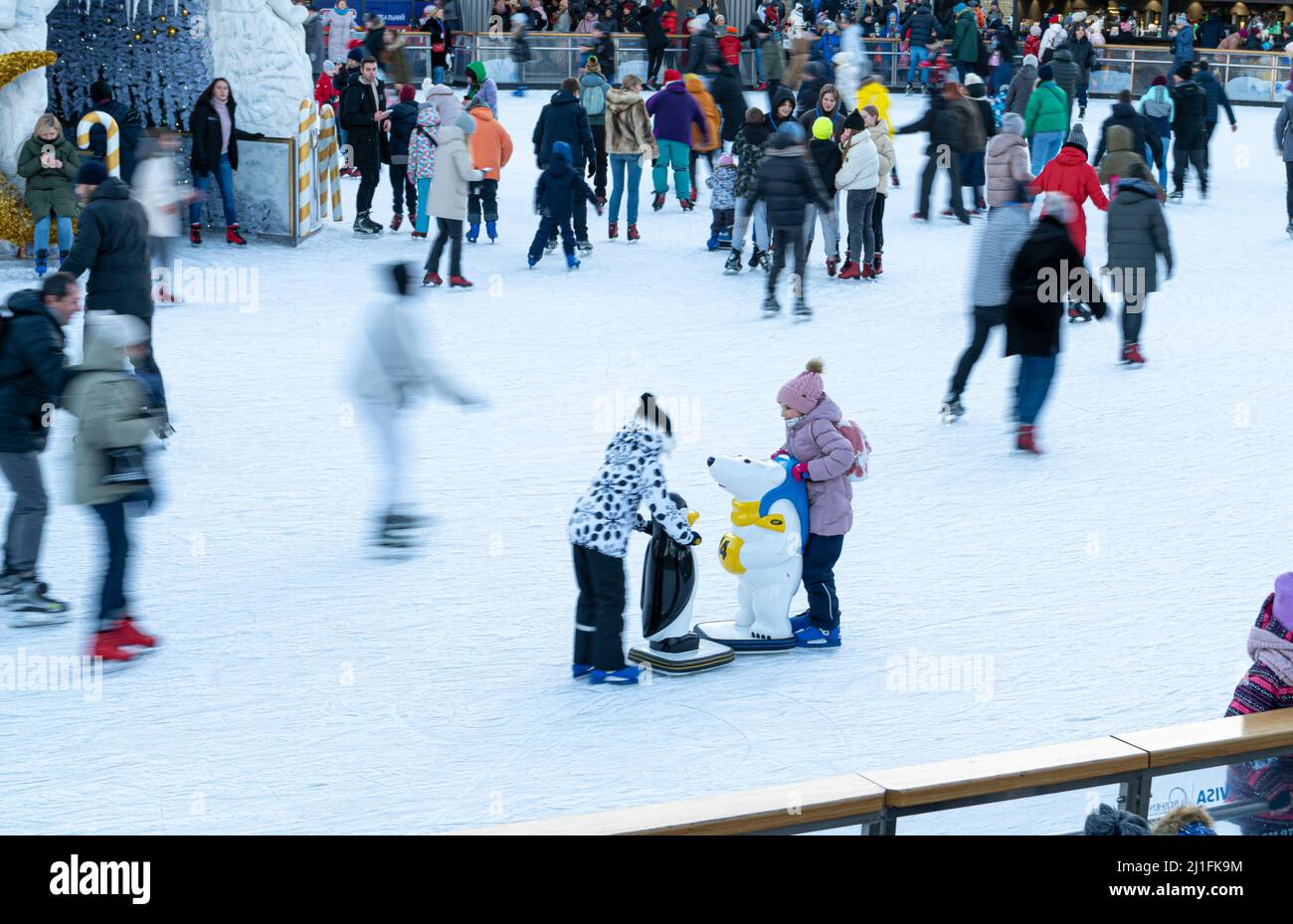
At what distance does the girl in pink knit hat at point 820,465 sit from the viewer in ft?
19.4

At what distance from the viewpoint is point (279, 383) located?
9.72 meters

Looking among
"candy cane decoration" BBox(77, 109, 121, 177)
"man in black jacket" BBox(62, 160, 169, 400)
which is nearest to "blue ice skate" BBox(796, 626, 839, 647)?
"man in black jacket" BBox(62, 160, 169, 400)

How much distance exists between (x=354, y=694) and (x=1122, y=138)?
26.9 feet

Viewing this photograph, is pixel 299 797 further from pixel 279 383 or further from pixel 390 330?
pixel 279 383

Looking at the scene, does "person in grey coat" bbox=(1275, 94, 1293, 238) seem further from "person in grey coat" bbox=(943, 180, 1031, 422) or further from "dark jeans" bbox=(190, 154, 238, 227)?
"dark jeans" bbox=(190, 154, 238, 227)

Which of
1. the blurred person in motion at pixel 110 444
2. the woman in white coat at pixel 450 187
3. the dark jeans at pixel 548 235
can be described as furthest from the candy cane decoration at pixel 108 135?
the blurred person in motion at pixel 110 444

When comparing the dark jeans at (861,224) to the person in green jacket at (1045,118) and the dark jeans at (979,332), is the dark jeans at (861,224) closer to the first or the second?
the dark jeans at (979,332)

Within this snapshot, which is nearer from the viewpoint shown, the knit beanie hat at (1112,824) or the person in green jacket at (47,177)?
the knit beanie hat at (1112,824)

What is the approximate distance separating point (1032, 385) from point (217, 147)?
7544mm

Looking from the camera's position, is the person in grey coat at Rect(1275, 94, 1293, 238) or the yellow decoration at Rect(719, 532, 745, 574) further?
the person in grey coat at Rect(1275, 94, 1293, 238)

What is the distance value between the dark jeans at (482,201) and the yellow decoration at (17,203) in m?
3.41

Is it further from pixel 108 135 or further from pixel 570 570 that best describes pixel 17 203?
pixel 570 570

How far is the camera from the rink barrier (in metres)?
3.05

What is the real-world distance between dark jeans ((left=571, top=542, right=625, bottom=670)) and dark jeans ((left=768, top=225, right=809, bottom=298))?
5.83 meters
